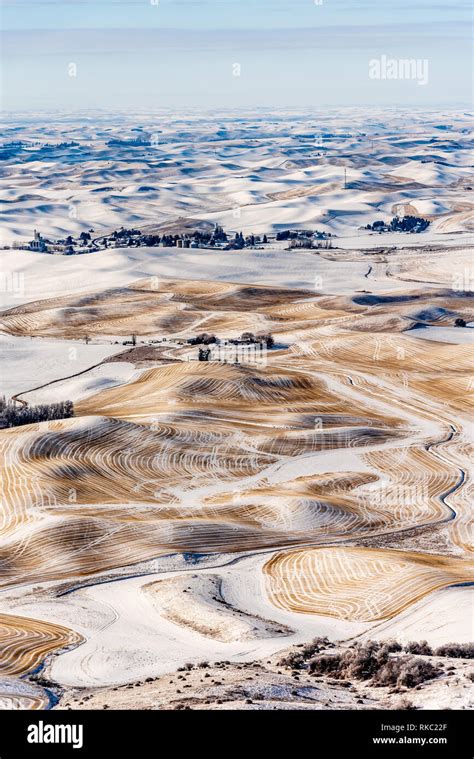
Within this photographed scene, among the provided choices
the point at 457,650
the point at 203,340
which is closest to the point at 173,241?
the point at 203,340

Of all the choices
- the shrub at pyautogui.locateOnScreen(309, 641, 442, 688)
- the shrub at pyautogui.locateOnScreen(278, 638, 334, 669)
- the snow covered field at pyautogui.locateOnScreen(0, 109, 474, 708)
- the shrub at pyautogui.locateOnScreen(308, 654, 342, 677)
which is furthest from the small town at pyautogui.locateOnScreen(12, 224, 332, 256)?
the shrub at pyautogui.locateOnScreen(308, 654, 342, 677)

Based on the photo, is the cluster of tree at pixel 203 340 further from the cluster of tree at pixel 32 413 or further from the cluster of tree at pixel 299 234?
the cluster of tree at pixel 299 234

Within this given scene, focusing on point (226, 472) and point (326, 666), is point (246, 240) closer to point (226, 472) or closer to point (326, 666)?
point (226, 472)

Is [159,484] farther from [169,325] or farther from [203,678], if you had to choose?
[169,325]

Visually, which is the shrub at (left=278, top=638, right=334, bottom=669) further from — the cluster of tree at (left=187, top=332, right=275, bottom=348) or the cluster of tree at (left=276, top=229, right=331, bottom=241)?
the cluster of tree at (left=276, top=229, right=331, bottom=241)

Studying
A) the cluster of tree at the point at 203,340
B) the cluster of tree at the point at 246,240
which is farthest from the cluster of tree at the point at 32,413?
the cluster of tree at the point at 246,240
